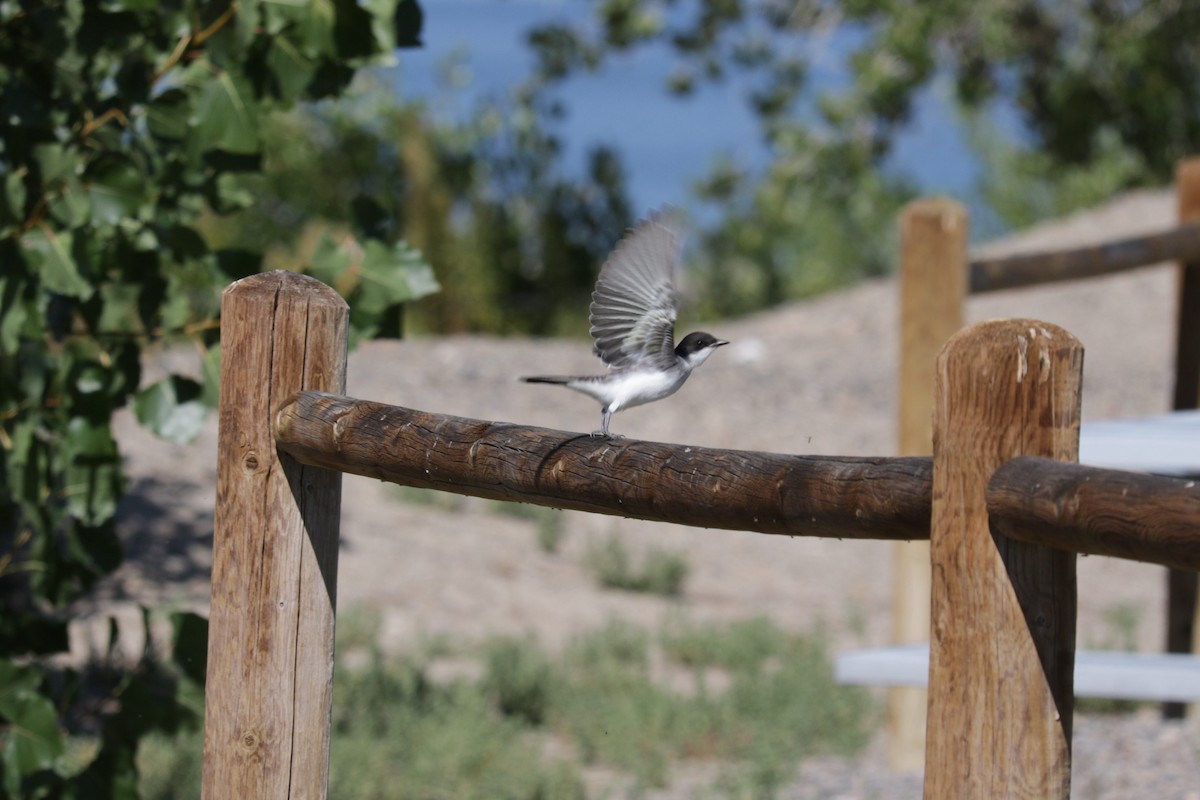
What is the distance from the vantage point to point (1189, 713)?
17.1 ft

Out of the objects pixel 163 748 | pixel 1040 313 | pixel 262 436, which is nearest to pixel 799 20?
pixel 1040 313

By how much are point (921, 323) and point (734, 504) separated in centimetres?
273

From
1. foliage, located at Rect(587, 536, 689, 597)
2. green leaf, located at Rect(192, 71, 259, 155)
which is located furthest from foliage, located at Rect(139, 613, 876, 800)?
green leaf, located at Rect(192, 71, 259, 155)

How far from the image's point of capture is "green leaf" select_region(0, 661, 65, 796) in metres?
3.07

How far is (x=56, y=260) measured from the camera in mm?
3043

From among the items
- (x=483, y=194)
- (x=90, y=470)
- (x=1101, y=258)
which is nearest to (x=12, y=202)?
(x=90, y=470)

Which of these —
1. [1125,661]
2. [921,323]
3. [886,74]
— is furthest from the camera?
[886,74]

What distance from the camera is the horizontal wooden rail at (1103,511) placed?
1.50 meters

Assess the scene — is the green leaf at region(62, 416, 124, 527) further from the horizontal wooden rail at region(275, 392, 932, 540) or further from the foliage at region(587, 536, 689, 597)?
the foliage at region(587, 536, 689, 597)

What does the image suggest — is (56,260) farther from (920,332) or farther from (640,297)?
(920,332)

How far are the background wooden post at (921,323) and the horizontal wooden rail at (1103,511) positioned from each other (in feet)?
9.38

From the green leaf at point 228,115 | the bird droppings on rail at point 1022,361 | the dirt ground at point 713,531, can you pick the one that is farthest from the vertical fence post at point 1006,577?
the dirt ground at point 713,531

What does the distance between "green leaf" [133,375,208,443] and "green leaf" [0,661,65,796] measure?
587 mm

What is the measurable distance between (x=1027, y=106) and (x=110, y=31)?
38.0 feet
